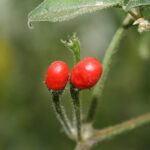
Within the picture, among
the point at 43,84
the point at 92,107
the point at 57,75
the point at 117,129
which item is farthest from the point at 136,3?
the point at 43,84

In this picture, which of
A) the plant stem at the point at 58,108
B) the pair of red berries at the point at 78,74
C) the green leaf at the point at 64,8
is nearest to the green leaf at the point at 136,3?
the green leaf at the point at 64,8

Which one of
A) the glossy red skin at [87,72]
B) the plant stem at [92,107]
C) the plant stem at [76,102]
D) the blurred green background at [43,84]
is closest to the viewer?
the glossy red skin at [87,72]

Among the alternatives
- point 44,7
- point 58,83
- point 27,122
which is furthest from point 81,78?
point 27,122

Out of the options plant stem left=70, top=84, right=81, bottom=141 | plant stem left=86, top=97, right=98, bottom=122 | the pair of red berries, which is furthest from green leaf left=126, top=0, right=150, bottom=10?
plant stem left=86, top=97, right=98, bottom=122

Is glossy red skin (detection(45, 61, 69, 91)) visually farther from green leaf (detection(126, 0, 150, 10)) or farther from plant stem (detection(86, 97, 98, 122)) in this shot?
plant stem (detection(86, 97, 98, 122))

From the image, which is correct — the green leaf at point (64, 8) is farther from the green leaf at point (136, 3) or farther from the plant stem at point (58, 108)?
the plant stem at point (58, 108)

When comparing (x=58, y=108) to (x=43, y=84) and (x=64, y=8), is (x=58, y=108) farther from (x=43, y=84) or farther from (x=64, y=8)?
(x=43, y=84)

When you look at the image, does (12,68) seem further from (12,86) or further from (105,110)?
(105,110)
